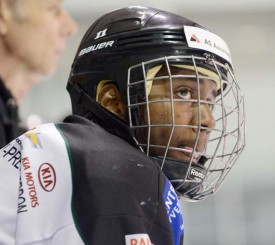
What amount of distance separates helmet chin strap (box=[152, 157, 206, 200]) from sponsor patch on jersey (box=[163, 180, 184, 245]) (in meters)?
0.12

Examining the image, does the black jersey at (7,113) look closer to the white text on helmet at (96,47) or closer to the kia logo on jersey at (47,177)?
the kia logo on jersey at (47,177)

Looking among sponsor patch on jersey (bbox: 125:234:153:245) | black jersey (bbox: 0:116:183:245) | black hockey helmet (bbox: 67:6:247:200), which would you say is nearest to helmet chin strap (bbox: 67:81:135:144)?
black hockey helmet (bbox: 67:6:247:200)

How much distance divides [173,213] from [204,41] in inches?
15.1

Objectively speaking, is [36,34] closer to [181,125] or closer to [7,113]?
[7,113]

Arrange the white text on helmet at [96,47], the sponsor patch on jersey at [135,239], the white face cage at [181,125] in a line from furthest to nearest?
the white text on helmet at [96,47], the white face cage at [181,125], the sponsor patch on jersey at [135,239]

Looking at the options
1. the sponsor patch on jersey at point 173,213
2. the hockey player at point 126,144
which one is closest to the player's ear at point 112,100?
the hockey player at point 126,144

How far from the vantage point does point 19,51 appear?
99 cm

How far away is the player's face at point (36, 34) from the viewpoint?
99 cm

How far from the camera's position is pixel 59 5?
1.12 meters

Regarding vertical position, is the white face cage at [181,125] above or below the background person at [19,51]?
below

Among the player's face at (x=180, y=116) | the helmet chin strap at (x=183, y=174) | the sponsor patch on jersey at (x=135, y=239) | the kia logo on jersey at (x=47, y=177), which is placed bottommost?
the sponsor patch on jersey at (x=135, y=239)

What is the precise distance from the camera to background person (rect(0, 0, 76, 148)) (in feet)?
3.21

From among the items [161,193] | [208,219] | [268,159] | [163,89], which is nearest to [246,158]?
[268,159]

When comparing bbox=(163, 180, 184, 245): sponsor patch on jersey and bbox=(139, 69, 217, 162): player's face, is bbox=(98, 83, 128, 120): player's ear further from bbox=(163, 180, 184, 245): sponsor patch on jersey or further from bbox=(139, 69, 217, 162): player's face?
bbox=(163, 180, 184, 245): sponsor patch on jersey
